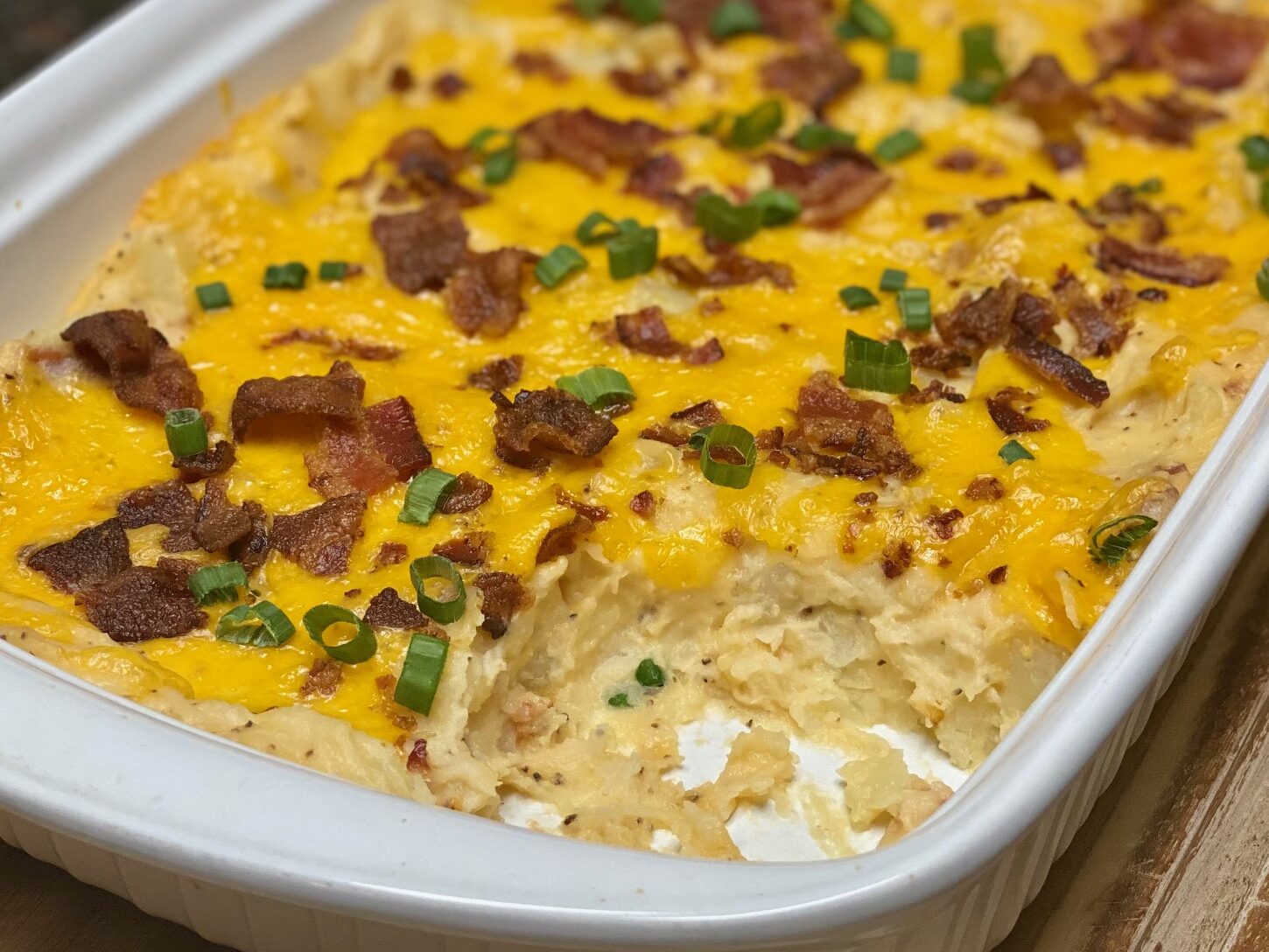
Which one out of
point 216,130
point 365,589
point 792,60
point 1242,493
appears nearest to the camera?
point 1242,493

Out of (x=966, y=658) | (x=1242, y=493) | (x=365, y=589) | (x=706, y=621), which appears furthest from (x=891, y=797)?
(x=365, y=589)

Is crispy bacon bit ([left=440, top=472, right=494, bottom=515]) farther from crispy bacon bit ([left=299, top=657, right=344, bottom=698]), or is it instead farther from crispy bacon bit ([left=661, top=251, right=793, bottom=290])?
crispy bacon bit ([left=661, top=251, right=793, bottom=290])

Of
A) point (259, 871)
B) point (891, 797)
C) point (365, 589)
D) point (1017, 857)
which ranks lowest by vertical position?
point (891, 797)

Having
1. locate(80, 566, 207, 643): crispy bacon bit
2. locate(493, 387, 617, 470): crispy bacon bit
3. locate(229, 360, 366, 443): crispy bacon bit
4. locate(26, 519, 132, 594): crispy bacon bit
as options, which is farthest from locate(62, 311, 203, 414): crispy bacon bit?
locate(493, 387, 617, 470): crispy bacon bit

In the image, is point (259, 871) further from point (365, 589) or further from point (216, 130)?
point (216, 130)

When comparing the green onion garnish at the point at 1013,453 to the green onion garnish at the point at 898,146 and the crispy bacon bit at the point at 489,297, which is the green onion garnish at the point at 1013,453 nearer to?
the crispy bacon bit at the point at 489,297

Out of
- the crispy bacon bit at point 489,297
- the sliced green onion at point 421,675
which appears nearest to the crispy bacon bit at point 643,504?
the sliced green onion at point 421,675

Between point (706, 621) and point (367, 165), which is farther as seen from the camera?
point (367, 165)

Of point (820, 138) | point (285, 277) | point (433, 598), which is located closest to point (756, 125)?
point (820, 138)
